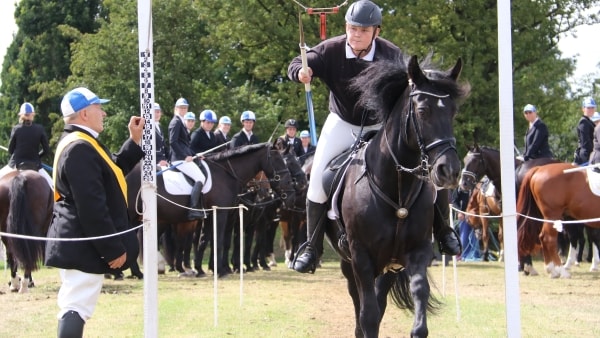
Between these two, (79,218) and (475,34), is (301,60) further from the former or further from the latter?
(475,34)

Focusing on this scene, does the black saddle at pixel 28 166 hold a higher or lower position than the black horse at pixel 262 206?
higher

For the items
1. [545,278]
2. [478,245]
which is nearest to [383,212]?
[545,278]

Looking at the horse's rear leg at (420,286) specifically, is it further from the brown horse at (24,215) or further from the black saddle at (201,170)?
the black saddle at (201,170)

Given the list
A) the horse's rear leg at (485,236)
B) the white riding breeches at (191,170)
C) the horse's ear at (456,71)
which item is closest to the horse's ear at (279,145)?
the white riding breeches at (191,170)

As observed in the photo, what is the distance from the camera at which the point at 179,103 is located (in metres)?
18.9

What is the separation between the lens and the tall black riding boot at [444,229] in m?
8.09

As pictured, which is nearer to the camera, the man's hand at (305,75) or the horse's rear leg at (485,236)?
the man's hand at (305,75)

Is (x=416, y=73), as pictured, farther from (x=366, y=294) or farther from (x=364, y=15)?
(x=366, y=294)

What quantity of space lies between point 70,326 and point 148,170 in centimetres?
135

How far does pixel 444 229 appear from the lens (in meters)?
8.19

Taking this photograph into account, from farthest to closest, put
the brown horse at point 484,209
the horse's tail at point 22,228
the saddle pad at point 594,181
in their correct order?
the brown horse at point 484,209 → the saddle pad at point 594,181 → the horse's tail at point 22,228

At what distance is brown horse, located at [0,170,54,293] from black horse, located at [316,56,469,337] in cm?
782

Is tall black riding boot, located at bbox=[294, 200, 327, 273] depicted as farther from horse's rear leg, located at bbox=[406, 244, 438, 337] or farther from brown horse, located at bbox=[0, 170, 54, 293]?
brown horse, located at bbox=[0, 170, 54, 293]

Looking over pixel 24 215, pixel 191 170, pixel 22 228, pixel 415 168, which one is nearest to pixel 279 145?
pixel 191 170
